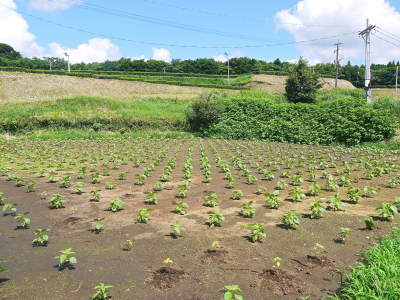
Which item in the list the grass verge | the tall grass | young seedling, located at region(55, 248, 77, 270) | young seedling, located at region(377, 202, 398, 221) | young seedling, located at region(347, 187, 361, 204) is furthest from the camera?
the tall grass

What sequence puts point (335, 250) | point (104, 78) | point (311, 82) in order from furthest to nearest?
1. point (104, 78)
2. point (311, 82)
3. point (335, 250)

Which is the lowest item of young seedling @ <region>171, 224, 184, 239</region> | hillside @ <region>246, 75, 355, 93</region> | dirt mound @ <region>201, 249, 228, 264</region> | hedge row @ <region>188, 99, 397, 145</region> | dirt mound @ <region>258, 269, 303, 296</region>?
dirt mound @ <region>258, 269, 303, 296</region>

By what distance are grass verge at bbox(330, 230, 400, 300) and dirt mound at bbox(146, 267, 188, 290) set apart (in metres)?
1.71

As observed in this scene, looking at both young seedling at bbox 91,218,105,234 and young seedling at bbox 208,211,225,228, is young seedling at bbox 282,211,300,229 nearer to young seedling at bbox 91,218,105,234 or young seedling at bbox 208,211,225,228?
young seedling at bbox 208,211,225,228

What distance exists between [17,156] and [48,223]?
961 cm

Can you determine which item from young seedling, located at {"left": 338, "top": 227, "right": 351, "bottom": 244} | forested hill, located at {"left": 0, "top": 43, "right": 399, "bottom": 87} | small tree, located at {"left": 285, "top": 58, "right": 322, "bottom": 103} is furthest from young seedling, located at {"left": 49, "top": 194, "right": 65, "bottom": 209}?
forested hill, located at {"left": 0, "top": 43, "right": 399, "bottom": 87}

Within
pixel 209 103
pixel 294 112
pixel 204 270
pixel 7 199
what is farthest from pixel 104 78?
pixel 204 270

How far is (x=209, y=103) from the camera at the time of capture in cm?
2320

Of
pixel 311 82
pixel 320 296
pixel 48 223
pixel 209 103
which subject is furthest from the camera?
pixel 311 82

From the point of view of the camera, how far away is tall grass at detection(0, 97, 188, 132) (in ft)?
80.3

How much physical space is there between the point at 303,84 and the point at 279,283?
96.8 feet

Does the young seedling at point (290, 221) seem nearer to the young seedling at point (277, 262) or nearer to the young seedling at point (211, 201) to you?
the young seedling at point (277, 262)

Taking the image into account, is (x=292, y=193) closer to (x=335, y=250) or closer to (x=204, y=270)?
(x=335, y=250)

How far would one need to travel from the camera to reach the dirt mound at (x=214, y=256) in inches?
160
